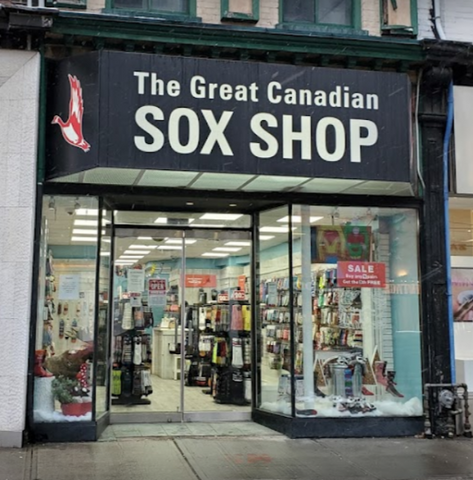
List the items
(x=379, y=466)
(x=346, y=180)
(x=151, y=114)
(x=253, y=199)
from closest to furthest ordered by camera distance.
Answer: (x=379, y=466) → (x=151, y=114) → (x=346, y=180) → (x=253, y=199)

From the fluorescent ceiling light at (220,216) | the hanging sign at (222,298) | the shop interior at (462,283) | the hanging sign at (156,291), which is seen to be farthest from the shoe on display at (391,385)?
the hanging sign at (156,291)

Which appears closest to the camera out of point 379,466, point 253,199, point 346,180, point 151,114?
point 379,466

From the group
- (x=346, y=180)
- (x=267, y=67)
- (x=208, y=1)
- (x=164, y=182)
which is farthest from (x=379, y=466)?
(x=208, y=1)

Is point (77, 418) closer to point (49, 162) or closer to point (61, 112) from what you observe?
point (49, 162)

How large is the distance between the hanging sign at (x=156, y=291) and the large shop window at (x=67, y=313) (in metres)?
1.24

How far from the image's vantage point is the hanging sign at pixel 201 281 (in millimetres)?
10375

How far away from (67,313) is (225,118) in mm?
3294

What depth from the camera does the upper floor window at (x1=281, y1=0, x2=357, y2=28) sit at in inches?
374

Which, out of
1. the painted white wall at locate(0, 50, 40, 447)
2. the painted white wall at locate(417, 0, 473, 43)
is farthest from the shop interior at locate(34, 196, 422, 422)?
the painted white wall at locate(417, 0, 473, 43)

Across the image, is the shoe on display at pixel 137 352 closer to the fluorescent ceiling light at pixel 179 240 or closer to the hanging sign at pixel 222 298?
the hanging sign at pixel 222 298

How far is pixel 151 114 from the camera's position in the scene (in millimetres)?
8125

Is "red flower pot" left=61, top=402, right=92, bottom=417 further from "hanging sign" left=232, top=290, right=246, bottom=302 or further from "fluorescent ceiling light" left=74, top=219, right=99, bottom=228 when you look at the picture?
"hanging sign" left=232, top=290, right=246, bottom=302

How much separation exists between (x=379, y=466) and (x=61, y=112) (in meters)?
5.68

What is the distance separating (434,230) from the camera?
942 centimetres
